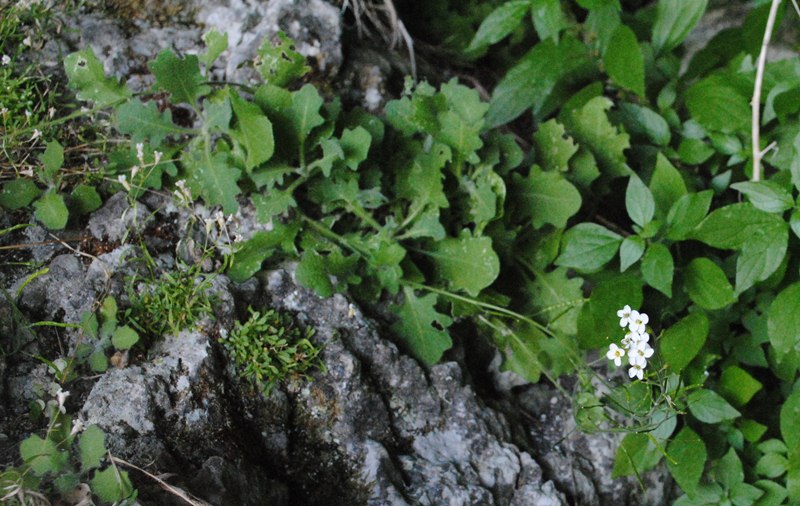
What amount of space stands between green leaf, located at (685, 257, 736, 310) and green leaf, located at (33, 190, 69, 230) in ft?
7.10

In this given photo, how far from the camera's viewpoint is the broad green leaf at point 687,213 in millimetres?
2613

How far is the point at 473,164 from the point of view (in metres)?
2.84

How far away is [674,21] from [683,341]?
148cm

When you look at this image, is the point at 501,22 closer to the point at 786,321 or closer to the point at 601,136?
the point at 601,136

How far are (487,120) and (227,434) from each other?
169 centimetres

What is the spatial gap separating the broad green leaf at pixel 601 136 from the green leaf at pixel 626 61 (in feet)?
0.63

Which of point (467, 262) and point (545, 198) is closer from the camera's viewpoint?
point (467, 262)

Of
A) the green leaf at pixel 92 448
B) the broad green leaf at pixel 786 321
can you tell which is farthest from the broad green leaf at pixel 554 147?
the green leaf at pixel 92 448

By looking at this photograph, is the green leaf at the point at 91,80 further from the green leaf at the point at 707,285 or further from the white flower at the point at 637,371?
the green leaf at the point at 707,285

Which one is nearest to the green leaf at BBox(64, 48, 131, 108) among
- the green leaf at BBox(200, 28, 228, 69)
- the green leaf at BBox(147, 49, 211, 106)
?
the green leaf at BBox(147, 49, 211, 106)

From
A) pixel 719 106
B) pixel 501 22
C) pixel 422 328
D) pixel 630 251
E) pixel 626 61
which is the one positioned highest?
pixel 501 22

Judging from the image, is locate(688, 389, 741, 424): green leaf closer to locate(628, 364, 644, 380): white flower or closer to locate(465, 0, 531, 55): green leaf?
locate(628, 364, 644, 380): white flower

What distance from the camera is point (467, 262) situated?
270 cm

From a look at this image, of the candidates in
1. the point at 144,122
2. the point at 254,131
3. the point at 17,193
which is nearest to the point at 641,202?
the point at 254,131
